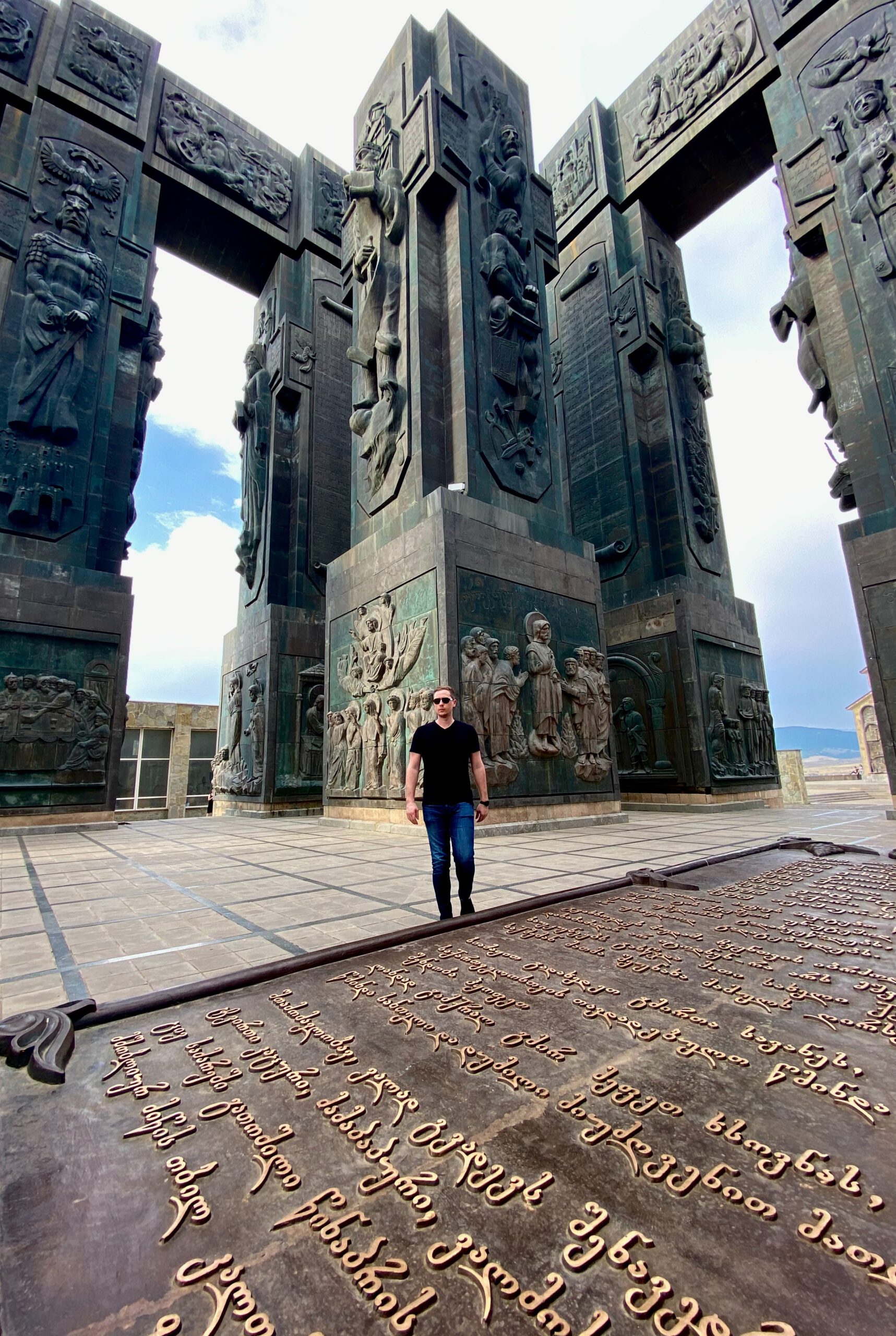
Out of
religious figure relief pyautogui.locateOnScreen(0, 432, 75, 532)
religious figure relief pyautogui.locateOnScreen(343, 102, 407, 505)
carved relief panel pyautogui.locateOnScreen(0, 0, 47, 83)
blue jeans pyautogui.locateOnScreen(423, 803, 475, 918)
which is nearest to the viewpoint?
blue jeans pyautogui.locateOnScreen(423, 803, 475, 918)

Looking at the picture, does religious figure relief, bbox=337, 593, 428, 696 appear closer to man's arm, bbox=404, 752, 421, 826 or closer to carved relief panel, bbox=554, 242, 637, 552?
man's arm, bbox=404, 752, 421, 826

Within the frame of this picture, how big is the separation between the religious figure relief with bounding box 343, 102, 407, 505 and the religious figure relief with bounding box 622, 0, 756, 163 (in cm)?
964

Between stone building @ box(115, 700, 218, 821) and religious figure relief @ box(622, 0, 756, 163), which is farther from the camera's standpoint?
stone building @ box(115, 700, 218, 821)

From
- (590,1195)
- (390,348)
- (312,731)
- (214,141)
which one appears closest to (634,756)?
(312,731)

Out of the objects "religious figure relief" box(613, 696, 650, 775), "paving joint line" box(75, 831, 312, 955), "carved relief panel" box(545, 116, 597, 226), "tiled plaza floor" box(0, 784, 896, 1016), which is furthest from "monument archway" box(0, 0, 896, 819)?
"paving joint line" box(75, 831, 312, 955)

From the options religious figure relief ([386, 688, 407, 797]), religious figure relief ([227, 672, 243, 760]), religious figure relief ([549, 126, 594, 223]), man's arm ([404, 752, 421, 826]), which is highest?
religious figure relief ([549, 126, 594, 223])

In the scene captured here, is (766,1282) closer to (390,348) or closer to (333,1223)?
(333,1223)

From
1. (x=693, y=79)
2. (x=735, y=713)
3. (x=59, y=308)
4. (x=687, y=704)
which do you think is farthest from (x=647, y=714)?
(x=693, y=79)

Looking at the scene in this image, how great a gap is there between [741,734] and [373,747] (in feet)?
34.0

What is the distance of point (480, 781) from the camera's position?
4.36 m

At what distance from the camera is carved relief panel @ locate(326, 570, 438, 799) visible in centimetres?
1018

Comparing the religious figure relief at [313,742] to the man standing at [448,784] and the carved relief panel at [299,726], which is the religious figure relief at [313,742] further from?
the man standing at [448,784]

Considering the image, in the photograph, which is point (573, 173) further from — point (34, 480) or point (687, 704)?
point (34, 480)

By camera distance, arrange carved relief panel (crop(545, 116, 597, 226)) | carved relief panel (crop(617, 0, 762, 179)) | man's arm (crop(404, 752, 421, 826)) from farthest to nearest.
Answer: carved relief panel (crop(545, 116, 597, 226))
carved relief panel (crop(617, 0, 762, 179))
man's arm (crop(404, 752, 421, 826))
